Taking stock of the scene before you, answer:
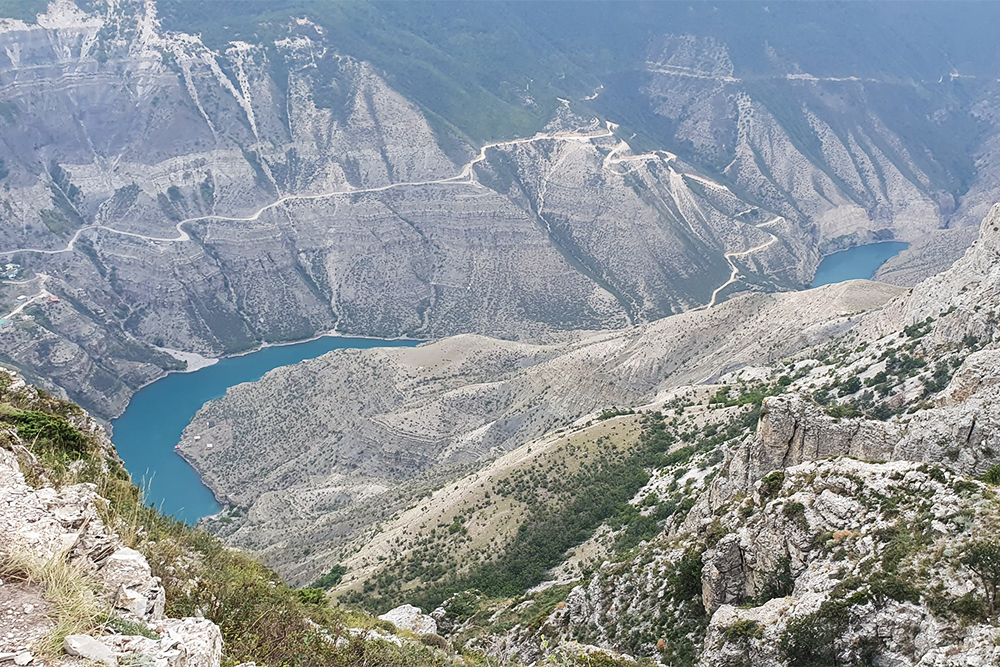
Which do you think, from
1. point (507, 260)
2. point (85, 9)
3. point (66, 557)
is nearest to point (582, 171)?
point (507, 260)

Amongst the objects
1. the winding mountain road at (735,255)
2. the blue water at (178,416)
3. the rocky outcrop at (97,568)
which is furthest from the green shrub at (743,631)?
the winding mountain road at (735,255)

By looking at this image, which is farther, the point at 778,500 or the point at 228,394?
the point at 228,394

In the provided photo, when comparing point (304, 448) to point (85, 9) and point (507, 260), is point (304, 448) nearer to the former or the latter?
point (507, 260)

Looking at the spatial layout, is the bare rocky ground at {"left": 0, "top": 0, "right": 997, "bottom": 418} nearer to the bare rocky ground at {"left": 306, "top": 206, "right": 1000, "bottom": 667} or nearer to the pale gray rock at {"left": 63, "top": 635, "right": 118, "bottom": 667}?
the bare rocky ground at {"left": 306, "top": 206, "right": 1000, "bottom": 667}

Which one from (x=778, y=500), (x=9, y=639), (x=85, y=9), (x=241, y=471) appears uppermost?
(x=85, y=9)

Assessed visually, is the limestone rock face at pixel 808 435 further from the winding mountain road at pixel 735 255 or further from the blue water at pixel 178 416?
the winding mountain road at pixel 735 255

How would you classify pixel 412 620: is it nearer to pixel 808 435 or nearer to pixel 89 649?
pixel 808 435

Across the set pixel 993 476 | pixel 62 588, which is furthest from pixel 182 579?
pixel 993 476

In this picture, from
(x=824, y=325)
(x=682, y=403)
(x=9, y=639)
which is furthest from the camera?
(x=824, y=325)
